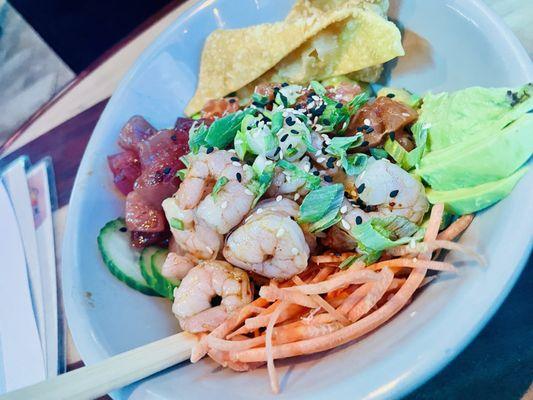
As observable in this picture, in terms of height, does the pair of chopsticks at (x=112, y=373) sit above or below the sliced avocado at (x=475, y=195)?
above

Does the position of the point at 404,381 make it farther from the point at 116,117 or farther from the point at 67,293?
the point at 116,117

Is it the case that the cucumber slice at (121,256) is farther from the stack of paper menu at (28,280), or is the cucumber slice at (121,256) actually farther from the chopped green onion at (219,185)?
the chopped green onion at (219,185)

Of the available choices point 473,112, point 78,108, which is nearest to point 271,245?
point 473,112

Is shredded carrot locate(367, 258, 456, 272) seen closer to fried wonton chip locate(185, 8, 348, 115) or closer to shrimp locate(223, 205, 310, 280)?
shrimp locate(223, 205, 310, 280)

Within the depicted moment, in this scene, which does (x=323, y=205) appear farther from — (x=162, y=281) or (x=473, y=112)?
(x=162, y=281)

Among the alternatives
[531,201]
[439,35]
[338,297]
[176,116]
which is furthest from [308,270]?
[176,116]

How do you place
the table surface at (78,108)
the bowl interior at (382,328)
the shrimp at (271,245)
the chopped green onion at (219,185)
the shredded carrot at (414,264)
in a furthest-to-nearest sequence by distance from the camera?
the table surface at (78,108) → the chopped green onion at (219,185) → the shrimp at (271,245) → the shredded carrot at (414,264) → the bowl interior at (382,328)

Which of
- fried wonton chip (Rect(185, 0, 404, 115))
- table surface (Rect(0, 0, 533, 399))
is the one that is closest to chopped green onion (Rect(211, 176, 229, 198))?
fried wonton chip (Rect(185, 0, 404, 115))

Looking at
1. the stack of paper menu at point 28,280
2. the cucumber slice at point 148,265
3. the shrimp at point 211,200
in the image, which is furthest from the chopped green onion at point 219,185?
the stack of paper menu at point 28,280
